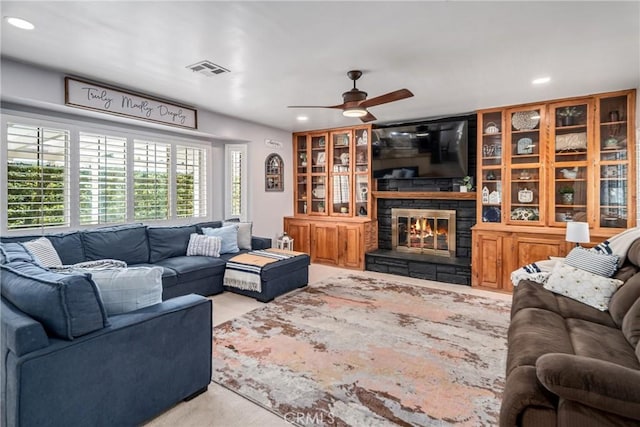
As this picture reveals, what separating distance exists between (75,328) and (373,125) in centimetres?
520

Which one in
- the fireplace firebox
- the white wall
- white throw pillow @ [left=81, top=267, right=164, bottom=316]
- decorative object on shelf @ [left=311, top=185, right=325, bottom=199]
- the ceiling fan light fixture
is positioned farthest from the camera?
decorative object on shelf @ [left=311, top=185, right=325, bottom=199]

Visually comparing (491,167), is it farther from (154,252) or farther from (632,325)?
(154,252)

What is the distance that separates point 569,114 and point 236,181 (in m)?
4.89

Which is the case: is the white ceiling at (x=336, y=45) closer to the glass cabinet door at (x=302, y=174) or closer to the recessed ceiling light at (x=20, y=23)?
the recessed ceiling light at (x=20, y=23)

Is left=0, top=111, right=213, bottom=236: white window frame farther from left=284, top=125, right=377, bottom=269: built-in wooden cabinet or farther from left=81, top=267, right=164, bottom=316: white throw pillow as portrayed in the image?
left=81, top=267, right=164, bottom=316: white throw pillow

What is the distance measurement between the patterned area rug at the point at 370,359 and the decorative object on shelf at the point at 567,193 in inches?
62.1

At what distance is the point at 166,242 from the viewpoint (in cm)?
448

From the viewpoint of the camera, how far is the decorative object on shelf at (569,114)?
4254 millimetres

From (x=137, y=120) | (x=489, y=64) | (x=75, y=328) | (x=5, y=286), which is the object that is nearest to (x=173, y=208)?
(x=137, y=120)

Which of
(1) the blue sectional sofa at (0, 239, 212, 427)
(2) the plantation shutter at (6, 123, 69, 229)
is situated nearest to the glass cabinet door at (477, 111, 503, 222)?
(1) the blue sectional sofa at (0, 239, 212, 427)

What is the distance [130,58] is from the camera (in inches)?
118

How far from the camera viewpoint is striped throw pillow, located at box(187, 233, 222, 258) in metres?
4.60

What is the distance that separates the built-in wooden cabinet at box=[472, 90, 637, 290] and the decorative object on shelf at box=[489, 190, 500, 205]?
13 millimetres

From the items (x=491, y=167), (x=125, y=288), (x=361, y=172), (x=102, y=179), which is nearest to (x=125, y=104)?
(x=102, y=179)
